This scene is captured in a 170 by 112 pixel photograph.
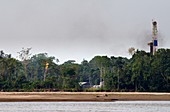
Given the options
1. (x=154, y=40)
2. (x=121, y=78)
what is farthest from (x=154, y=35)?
(x=121, y=78)

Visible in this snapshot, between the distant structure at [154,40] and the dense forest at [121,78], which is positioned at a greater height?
the distant structure at [154,40]

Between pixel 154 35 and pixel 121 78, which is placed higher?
pixel 154 35

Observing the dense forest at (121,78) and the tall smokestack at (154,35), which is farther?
the tall smokestack at (154,35)

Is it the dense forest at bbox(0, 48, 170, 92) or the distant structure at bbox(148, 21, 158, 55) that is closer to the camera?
the dense forest at bbox(0, 48, 170, 92)

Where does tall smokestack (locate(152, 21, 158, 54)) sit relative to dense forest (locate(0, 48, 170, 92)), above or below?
above

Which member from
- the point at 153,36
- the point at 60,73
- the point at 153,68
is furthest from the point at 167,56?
the point at 60,73

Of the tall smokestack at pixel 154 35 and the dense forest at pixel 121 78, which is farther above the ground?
the tall smokestack at pixel 154 35

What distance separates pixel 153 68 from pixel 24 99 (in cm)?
4428

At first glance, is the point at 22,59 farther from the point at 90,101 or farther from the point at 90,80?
the point at 90,101

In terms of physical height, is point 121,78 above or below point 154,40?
below

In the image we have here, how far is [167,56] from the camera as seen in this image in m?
140

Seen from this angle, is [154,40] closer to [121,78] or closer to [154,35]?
[154,35]

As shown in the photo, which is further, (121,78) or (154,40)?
(154,40)

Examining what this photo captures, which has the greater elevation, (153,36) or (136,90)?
(153,36)
